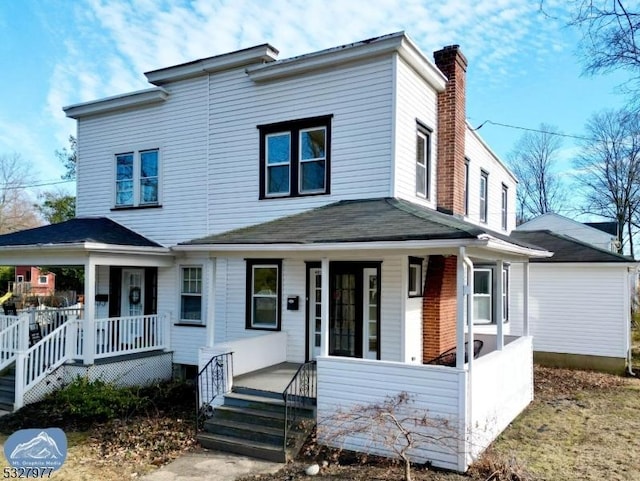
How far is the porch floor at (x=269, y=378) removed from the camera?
352 inches

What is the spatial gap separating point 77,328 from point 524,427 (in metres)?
9.52

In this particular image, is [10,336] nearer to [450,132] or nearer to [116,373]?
[116,373]

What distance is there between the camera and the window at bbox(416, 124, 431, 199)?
36.8 feet

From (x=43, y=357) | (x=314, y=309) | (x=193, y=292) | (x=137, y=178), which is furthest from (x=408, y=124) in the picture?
(x=43, y=357)

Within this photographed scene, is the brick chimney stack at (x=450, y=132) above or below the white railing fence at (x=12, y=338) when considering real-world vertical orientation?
above

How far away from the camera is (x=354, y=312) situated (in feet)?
33.7

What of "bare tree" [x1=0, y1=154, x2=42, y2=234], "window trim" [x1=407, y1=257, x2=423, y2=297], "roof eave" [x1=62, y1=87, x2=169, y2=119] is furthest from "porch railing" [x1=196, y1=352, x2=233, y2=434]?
"bare tree" [x1=0, y1=154, x2=42, y2=234]

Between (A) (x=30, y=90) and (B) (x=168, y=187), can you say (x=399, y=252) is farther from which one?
(A) (x=30, y=90)

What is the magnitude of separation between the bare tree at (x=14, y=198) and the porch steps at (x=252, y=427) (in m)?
46.9

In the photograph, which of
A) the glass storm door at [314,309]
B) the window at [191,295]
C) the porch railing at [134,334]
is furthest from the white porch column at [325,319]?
the porch railing at [134,334]

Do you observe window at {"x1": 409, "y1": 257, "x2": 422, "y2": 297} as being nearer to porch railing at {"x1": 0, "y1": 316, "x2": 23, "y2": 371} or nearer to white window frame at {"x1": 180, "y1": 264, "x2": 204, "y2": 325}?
white window frame at {"x1": 180, "y1": 264, "x2": 204, "y2": 325}

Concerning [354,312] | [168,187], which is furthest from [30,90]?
[354,312]

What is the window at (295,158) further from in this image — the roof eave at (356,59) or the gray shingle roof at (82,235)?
the gray shingle roof at (82,235)

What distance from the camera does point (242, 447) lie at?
7.77m
